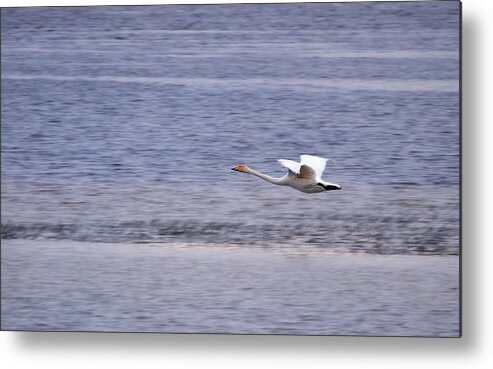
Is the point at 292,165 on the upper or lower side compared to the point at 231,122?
lower

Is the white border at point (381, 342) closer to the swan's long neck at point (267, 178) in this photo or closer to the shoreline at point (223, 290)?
the shoreline at point (223, 290)

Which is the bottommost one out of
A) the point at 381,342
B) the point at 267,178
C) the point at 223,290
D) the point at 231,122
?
the point at 381,342

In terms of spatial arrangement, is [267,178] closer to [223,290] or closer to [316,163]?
[316,163]

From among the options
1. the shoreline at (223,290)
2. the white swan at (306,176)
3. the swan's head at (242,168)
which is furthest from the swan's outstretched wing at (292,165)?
the shoreline at (223,290)

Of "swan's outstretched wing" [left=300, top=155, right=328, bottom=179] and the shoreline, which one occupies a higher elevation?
"swan's outstretched wing" [left=300, top=155, right=328, bottom=179]

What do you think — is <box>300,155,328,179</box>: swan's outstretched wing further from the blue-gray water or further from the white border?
the white border

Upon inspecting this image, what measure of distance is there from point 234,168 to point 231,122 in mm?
167

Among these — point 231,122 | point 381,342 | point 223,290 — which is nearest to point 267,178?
point 231,122

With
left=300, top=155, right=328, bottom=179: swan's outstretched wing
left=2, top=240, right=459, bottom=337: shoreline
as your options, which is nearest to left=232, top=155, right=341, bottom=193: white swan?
left=300, top=155, right=328, bottom=179: swan's outstretched wing

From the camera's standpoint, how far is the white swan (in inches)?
153

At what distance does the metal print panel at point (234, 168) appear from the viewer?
12.8ft

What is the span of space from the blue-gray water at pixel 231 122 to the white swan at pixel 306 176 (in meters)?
0.03

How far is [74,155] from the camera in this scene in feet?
13.2

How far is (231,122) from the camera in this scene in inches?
157
